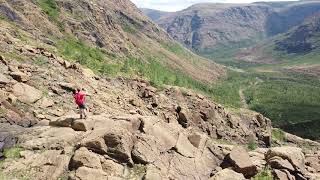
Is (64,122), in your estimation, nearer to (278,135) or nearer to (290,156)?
(290,156)

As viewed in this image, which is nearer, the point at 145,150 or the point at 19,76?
the point at 145,150

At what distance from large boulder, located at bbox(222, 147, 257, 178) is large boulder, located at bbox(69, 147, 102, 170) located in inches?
514

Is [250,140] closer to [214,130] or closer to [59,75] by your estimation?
[214,130]

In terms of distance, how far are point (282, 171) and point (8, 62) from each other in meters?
35.7

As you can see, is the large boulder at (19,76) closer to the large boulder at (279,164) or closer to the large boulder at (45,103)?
the large boulder at (45,103)

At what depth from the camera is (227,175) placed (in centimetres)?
4044

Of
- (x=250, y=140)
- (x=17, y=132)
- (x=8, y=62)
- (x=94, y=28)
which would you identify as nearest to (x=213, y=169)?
(x=17, y=132)

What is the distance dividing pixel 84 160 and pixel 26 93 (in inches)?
737

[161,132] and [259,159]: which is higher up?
[161,132]

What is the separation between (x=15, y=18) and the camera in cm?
11175

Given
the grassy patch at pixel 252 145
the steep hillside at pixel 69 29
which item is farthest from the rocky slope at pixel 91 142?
the grassy patch at pixel 252 145

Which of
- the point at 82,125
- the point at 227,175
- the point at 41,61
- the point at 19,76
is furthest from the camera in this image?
the point at 41,61

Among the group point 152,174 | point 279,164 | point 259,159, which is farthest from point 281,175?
point 152,174

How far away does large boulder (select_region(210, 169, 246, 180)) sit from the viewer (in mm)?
40200
